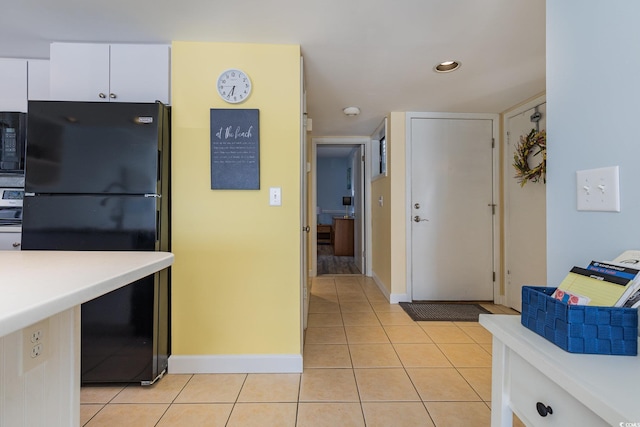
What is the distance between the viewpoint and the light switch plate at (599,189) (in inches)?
27.9

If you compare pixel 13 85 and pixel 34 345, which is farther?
pixel 13 85

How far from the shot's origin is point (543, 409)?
58 centimetres

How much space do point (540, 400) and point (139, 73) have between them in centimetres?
237

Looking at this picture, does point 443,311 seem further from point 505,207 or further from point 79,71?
point 79,71

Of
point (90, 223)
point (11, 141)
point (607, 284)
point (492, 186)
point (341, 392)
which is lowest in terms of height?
point (341, 392)

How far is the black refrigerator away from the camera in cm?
161

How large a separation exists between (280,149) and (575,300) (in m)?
1.58

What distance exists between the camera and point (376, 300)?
3.29 meters

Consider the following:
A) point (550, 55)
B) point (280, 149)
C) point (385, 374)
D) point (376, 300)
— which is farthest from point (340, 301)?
point (550, 55)

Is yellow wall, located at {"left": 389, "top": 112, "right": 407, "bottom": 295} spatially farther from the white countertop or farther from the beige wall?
the white countertop

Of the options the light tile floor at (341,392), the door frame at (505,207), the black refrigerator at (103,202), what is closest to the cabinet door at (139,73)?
the black refrigerator at (103,202)

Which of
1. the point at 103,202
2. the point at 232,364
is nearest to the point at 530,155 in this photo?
the point at 232,364

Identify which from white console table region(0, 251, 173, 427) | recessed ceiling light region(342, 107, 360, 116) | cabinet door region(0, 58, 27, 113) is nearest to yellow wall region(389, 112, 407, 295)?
recessed ceiling light region(342, 107, 360, 116)

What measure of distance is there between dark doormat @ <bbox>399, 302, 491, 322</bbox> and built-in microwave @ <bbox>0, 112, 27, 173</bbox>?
3.28 m
